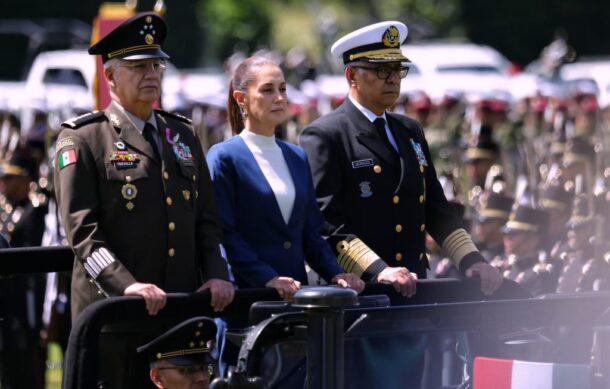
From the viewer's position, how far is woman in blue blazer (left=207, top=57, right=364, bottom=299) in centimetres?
561

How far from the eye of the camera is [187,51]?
4416 centimetres

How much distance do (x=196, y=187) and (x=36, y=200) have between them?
6148 mm

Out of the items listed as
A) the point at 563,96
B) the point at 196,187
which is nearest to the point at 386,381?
the point at 196,187

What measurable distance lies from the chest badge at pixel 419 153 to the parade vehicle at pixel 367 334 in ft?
6.17

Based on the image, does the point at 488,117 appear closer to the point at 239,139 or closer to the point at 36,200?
the point at 36,200

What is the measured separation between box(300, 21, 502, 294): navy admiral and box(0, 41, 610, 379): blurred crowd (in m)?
0.89

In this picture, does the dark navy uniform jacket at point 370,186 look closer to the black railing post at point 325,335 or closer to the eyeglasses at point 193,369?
the eyeglasses at point 193,369

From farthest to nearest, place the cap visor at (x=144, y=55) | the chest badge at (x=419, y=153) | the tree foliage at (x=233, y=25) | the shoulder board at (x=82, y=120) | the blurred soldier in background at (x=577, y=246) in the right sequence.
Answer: the tree foliage at (x=233, y=25) < the blurred soldier in background at (x=577, y=246) < the chest badge at (x=419, y=153) < the cap visor at (x=144, y=55) < the shoulder board at (x=82, y=120)

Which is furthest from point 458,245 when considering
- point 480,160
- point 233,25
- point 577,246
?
point 233,25

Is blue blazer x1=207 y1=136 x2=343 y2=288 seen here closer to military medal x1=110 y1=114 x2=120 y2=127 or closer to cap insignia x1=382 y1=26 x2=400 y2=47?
military medal x1=110 y1=114 x2=120 y2=127

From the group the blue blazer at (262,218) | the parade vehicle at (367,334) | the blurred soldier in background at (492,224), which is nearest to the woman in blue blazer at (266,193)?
the blue blazer at (262,218)

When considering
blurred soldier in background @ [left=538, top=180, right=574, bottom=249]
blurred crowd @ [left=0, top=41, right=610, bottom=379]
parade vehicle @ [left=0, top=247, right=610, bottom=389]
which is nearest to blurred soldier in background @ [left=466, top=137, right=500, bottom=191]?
blurred crowd @ [left=0, top=41, right=610, bottom=379]

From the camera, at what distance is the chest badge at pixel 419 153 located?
618cm

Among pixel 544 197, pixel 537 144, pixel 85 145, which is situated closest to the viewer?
pixel 85 145
